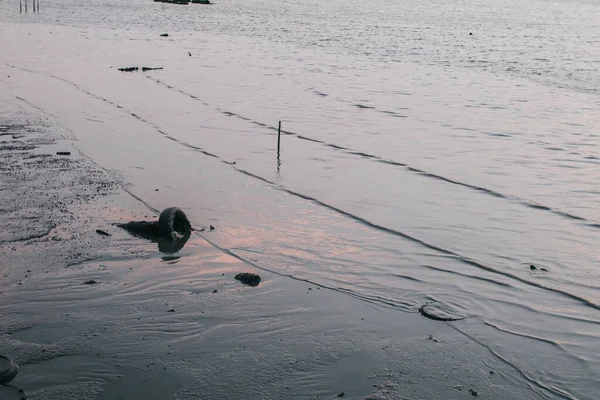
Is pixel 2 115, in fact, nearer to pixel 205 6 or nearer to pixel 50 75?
pixel 50 75

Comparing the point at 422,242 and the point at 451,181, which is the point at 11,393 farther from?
the point at 451,181

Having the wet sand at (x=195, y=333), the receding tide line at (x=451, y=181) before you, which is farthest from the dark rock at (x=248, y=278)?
the receding tide line at (x=451, y=181)

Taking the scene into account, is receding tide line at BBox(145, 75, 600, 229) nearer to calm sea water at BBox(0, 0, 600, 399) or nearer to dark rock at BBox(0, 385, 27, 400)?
calm sea water at BBox(0, 0, 600, 399)

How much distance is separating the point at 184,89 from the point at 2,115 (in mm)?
8416

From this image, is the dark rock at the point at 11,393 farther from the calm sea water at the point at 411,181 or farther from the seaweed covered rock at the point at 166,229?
the calm sea water at the point at 411,181

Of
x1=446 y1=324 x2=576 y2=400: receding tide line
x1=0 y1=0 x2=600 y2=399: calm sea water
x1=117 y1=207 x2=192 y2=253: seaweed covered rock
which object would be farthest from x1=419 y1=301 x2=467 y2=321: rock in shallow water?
x1=117 y1=207 x2=192 y2=253: seaweed covered rock

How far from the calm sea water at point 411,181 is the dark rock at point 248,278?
0.58 metres

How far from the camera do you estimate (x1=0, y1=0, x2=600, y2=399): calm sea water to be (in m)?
8.26

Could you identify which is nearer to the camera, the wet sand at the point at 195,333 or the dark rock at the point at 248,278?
the wet sand at the point at 195,333

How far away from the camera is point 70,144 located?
15203 mm

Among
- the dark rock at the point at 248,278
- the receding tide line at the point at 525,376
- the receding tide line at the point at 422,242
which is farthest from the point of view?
the receding tide line at the point at 422,242

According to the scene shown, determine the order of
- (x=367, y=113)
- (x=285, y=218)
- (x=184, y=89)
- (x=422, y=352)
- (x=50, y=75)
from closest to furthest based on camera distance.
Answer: (x=422, y=352), (x=285, y=218), (x=367, y=113), (x=184, y=89), (x=50, y=75)

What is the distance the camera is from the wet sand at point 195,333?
19.4ft

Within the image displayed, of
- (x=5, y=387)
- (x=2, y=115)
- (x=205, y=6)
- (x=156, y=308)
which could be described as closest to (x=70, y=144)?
(x=2, y=115)
